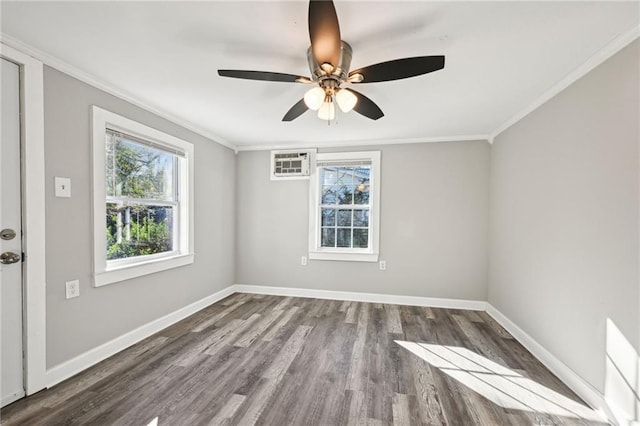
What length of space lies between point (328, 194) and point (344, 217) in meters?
0.42

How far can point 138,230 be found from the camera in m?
2.76

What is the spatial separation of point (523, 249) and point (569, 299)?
747mm

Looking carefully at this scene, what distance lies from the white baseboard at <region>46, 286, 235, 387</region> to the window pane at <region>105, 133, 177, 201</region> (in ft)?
4.16

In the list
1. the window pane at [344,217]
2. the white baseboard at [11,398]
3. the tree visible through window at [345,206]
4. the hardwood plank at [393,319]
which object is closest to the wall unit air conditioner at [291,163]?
the tree visible through window at [345,206]

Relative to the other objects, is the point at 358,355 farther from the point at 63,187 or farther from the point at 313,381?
the point at 63,187

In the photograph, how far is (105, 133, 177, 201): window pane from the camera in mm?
2439

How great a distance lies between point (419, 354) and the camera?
2.49 meters

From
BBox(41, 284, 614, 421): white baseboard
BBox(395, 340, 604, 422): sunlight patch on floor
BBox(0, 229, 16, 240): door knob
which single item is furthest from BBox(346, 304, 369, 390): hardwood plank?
BBox(0, 229, 16, 240): door knob

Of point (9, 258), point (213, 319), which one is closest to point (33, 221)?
point (9, 258)

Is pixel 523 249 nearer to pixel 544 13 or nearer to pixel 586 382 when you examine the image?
pixel 586 382

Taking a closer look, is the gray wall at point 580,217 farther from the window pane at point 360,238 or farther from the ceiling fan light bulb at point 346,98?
the window pane at point 360,238

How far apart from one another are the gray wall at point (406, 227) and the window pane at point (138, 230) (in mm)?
1377

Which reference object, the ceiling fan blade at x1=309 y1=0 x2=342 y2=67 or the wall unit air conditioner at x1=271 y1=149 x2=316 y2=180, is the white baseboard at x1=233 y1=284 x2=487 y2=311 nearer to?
the wall unit air conditioner at x1=271 y1=149 x2=316 y2=180

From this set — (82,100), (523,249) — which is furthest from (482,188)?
(82,100)
